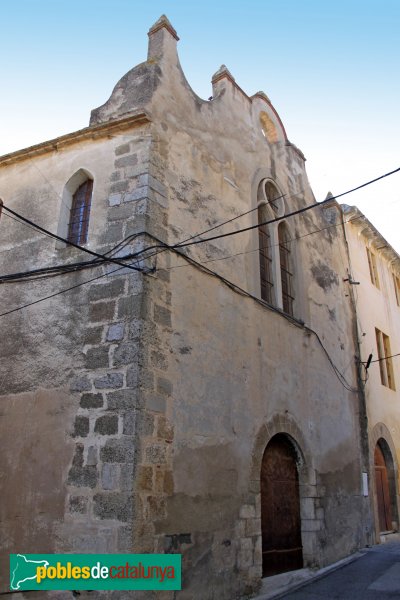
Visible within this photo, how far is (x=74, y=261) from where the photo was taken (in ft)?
18.4

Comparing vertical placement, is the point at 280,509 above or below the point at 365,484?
below

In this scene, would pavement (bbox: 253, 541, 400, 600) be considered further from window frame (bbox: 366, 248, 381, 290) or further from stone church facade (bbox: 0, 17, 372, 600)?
window frame (bbox: 366, 248, 381, 290)

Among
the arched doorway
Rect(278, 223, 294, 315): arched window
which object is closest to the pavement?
the arched doorway

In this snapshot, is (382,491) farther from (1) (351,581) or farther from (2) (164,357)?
(2) (164,357)

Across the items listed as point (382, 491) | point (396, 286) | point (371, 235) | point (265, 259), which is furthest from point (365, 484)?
point (396, 286)

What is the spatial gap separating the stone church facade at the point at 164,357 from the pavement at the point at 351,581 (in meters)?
0.23

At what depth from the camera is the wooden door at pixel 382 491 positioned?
10.1 metres

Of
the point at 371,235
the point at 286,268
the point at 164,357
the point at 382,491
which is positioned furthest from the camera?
the point at 371,235

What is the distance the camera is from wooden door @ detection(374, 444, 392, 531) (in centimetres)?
1008

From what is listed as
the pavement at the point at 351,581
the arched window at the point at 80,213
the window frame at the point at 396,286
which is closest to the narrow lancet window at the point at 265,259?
the arched window at the point at 80,213

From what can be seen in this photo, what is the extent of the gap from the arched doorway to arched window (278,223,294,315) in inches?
88.4

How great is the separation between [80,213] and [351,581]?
5983mm

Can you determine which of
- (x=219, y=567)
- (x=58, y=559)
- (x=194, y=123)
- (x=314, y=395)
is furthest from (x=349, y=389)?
(x=58, y=559)

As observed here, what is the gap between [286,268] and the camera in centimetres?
846
